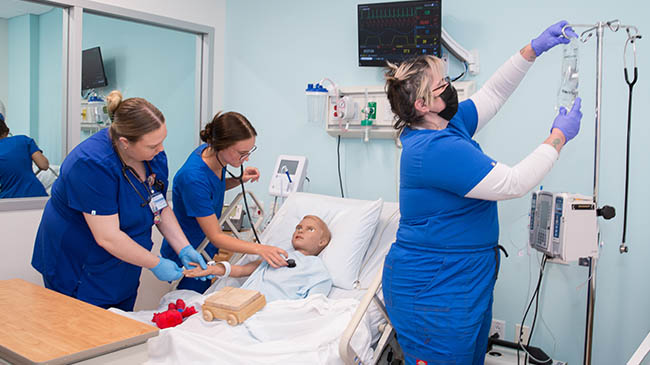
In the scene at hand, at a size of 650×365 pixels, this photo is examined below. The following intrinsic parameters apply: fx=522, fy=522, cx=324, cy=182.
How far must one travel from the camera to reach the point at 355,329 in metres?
1.87

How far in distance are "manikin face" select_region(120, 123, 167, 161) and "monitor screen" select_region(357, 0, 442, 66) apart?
1.38m

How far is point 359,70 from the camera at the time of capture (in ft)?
10.2

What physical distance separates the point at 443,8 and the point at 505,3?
0.33 m

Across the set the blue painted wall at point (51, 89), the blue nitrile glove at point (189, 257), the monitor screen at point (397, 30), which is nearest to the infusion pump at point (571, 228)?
the monitor screen at point (397, 30)

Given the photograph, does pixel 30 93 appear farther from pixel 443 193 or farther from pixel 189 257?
pixel 443 193

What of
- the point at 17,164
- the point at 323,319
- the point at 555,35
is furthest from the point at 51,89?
the point at 555,35

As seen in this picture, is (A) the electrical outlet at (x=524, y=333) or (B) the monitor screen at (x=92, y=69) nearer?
(A) the electrical outlet at (x=524, y=333)

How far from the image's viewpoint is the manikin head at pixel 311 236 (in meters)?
2.61

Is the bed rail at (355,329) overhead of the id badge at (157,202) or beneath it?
beneath

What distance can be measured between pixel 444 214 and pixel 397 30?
4.45 feet

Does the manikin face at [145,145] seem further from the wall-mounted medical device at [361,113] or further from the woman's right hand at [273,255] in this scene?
the wall-mounted medical device at [361,113]

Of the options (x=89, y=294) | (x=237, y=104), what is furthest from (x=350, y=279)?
(x=237, y=104)

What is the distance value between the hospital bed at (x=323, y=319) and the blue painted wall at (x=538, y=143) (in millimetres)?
464

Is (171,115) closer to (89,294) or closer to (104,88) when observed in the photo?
(104,88)
